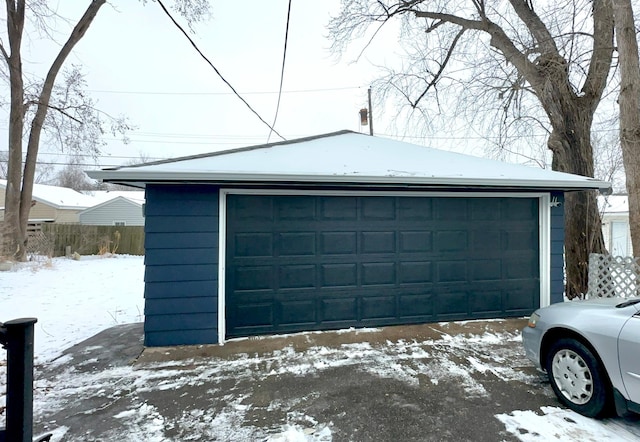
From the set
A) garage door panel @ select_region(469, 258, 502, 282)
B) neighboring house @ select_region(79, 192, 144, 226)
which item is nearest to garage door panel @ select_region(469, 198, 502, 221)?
garage door panel @ select_region(469, 258, 502, 282)

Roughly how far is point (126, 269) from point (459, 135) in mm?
11744

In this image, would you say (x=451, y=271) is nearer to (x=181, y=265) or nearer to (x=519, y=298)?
(x=519, y=298)

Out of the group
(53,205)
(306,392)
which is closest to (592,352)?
(306,392)

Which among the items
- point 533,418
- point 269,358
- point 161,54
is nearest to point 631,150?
point 533,418

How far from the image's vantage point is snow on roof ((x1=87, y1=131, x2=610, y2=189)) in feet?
13.1

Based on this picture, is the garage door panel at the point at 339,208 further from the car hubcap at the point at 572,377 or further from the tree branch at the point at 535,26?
the tree branch at the point at 535,26

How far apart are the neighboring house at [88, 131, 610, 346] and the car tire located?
2236 millimetres

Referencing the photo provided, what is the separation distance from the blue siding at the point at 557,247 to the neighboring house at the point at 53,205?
2660 centimetres

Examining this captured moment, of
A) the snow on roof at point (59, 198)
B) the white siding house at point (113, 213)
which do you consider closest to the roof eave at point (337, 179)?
the white siding house at point (113, 213)

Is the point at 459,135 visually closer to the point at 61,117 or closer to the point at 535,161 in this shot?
the point at 535,161

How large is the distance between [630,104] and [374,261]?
448 centimetres

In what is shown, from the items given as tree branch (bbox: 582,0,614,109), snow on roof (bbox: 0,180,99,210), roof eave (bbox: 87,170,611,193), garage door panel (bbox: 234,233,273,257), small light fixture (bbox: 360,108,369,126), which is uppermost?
small light fixture (bbox: 360,108,369,126)

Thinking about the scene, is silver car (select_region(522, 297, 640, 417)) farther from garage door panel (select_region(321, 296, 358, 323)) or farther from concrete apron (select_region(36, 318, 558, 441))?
garage door panel (select_region(321, 296, 358, 323))

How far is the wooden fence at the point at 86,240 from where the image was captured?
13281 millimetres
